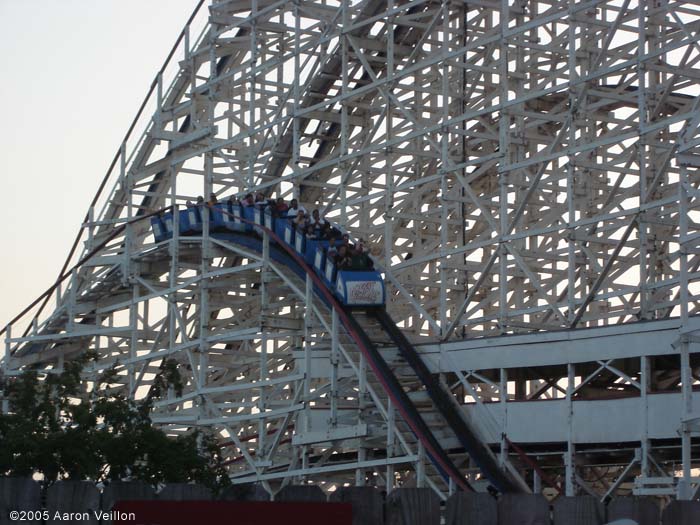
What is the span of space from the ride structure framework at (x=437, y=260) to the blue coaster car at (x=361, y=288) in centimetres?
49

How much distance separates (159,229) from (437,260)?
6.25 meters

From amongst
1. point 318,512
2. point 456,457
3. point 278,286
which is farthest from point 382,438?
point 318,512

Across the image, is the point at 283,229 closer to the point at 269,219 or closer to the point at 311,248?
the point at 269,219

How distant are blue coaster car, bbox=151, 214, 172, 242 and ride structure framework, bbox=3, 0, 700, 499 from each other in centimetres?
24

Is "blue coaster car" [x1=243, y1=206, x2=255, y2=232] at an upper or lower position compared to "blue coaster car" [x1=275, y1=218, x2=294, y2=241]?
upper

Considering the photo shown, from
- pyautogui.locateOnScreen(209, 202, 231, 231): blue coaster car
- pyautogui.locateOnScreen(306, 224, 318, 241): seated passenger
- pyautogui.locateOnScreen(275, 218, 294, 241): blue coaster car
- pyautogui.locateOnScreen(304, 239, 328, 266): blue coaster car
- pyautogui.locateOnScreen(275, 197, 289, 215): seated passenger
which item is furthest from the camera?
pyautogui.locateOnScreen(209, 202, 231, 231): blue coaster car

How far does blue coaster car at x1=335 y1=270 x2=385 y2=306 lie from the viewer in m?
25.3

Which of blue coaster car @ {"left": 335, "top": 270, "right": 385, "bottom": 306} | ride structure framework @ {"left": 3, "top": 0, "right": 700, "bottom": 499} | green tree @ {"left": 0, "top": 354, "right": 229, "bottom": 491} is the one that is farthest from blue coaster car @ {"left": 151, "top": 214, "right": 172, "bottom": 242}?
green tree @ {"left": 0, "top": 354, "right": 229, "bottom": 491}

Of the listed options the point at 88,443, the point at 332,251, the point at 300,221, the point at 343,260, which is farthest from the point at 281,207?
the point at 88,443

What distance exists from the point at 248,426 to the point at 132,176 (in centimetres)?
670

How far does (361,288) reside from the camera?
83.2 ft

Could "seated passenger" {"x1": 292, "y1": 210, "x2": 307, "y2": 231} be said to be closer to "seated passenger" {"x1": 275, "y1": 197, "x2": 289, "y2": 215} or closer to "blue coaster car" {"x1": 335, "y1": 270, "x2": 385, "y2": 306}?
"seated passenger" {"x1": 275, "y1": 197, "x2": 289, "y2": 215}

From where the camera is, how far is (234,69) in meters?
32.7

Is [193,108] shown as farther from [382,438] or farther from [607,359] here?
[607,359]
